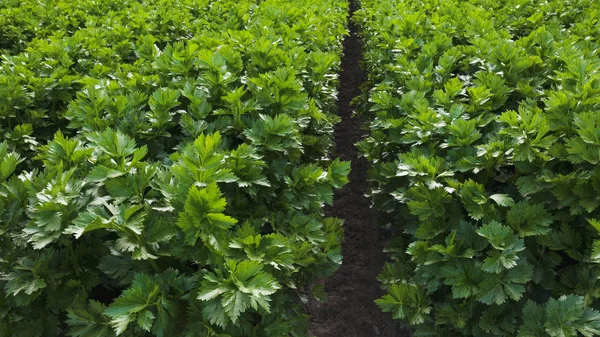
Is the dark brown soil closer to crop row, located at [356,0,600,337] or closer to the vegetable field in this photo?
the vegetable field

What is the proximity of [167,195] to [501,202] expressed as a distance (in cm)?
164

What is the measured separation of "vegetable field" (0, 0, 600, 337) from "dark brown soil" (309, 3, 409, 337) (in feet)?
0.07

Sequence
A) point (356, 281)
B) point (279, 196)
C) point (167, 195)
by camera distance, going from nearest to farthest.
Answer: point (167, 195) → point (279, 196) → point (356, 281)

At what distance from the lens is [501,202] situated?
232 centimetres

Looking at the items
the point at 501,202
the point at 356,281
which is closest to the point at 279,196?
the point at 501,202

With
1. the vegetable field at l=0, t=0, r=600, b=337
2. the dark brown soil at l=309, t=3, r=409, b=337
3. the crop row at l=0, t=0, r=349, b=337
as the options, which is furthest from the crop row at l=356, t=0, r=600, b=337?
the dark brown soil at l=309, t=3, r=409, b=337

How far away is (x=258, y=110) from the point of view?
9.46ft

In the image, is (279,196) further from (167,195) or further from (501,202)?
(501,202)

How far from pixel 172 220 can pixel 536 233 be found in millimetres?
1690

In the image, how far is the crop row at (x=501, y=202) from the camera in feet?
7.06

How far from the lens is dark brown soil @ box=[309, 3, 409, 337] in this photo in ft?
12.4

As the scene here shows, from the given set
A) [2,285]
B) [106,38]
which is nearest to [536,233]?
[2,285]

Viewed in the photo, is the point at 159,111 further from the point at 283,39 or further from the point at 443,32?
the point at 443,32

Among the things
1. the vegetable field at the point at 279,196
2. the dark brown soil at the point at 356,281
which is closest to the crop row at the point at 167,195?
the vegetable field at the point at 279,196
